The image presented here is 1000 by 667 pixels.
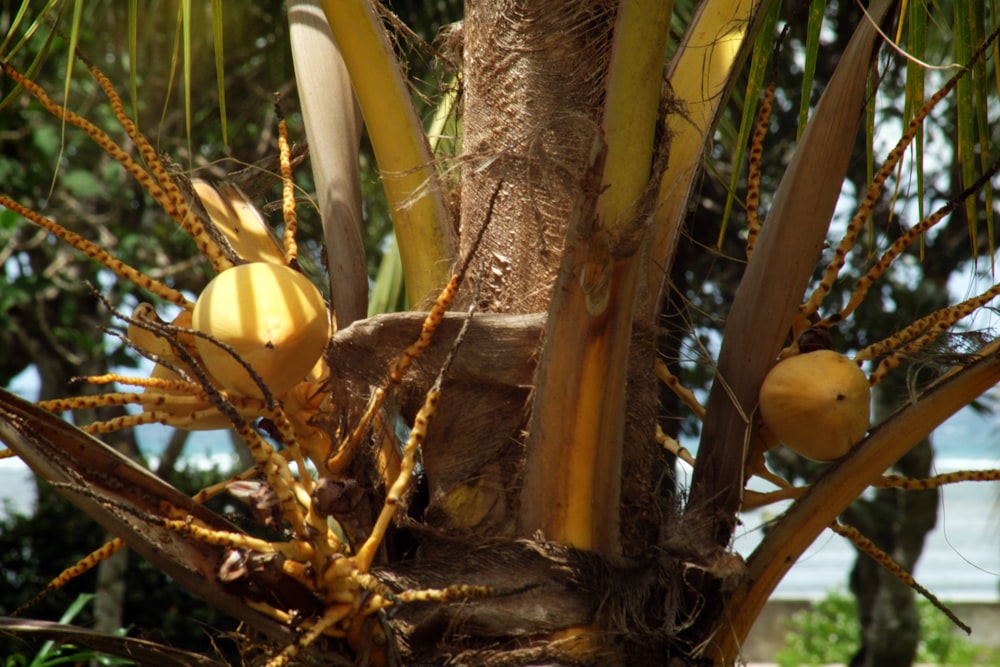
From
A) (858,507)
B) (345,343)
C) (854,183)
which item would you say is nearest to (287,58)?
(854,183)

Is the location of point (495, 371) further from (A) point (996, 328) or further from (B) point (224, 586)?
(A) point (996, 328)

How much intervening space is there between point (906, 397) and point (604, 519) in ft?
1.57

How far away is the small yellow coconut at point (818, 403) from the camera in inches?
48.2

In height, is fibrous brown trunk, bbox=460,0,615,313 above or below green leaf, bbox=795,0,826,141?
below

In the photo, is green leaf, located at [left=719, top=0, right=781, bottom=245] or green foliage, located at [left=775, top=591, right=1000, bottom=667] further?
green foliage, located at [left=775, top=591, right=1000, bottom=667]

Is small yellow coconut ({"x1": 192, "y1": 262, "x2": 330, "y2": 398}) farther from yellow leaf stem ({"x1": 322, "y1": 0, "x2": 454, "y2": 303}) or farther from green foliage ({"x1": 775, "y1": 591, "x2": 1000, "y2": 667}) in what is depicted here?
green foliage ({"x1": 775, "y1": 591, "x2": 1000, "y2": 667})

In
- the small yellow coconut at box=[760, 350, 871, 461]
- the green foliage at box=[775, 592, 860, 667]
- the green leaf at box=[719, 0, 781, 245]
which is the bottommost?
the green foliage at box=[775, 592, 860, 667]

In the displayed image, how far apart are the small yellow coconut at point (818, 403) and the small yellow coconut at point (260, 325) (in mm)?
593

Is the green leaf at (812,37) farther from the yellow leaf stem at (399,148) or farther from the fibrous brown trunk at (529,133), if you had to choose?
the yellow leaf stem at (399,148)

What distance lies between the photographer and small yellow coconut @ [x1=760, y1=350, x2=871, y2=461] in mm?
1224

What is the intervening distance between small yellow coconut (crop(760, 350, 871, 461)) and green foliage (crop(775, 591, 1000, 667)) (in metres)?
8.31

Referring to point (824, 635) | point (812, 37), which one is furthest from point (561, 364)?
point (824, 635)

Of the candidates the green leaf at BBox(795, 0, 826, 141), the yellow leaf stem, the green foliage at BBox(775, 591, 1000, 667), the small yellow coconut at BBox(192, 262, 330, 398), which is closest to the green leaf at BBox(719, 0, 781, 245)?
the green leaf at BBox(795, 0, 826, 141)

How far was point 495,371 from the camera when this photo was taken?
1208 mm
